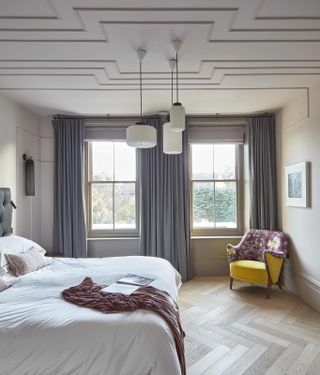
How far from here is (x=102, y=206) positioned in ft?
14.9

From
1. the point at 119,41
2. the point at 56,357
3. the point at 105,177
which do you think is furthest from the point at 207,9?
the point at 105,177

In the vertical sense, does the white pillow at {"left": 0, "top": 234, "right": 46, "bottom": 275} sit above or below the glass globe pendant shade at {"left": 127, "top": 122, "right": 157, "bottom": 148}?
below

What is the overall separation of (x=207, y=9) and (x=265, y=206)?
3130 millimetres

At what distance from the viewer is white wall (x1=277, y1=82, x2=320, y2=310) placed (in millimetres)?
3229

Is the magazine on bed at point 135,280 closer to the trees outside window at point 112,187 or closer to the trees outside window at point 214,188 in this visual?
the trees outside window at point 112,187

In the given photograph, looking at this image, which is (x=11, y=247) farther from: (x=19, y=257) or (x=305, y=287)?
(x=305, y=287)

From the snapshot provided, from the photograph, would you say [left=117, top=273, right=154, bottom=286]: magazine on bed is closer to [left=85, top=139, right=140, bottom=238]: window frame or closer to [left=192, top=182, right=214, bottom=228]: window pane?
[left=85, top=139, right=140, bottom=238]: window frame

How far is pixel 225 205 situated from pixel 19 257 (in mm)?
3274

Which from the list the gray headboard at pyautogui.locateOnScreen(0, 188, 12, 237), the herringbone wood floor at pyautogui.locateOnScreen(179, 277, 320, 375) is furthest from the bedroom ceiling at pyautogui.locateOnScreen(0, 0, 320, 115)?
the herringbone wood floor at pyautogui.locateOnScreen(179, 277, 320, 375)

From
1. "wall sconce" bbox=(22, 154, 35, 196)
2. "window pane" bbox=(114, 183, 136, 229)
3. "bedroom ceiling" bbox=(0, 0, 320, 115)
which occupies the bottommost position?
"window pane" bbox=(114, 183, 136, 229)

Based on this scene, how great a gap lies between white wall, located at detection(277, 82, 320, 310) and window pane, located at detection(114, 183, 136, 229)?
94.4 inches

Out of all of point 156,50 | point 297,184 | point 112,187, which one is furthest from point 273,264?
point 156,50

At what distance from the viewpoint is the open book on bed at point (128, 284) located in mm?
1959

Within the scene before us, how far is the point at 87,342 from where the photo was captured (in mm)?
1442
